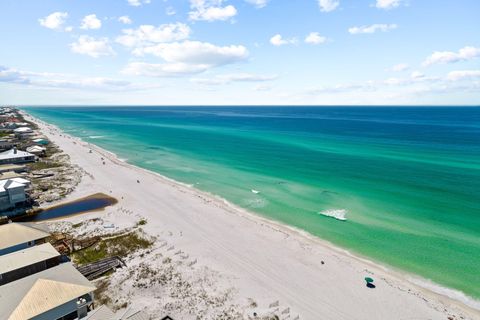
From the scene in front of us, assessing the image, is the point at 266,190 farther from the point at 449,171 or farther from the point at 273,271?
the point at 449,171

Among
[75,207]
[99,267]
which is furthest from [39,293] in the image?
[75,207]

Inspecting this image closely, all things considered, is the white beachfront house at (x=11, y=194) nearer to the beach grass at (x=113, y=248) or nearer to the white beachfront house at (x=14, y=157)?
the beach grass at (x=113, y=248)

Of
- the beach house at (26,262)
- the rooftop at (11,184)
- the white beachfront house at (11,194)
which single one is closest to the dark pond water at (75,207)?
the white beachfront house at (11,194)

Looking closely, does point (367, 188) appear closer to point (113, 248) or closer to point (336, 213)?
point (336, 213)

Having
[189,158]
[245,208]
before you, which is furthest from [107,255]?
[189,158]

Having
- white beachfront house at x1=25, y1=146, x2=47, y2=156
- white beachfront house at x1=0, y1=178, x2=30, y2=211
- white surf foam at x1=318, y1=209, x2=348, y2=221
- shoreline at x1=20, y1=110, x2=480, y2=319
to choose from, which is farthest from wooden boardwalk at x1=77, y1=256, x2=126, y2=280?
white beachfront house at x1=25, y1=146, x2=47, y2=156

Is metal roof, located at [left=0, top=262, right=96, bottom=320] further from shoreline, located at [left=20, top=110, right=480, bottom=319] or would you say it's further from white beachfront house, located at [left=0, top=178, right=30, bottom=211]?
white beachfront house, located at [left=0, top=178, right=30, bottom=211]

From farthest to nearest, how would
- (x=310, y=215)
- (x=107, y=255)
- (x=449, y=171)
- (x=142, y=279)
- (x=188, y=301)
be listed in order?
(x=449, y=171)
(x=310, y=215)
(x=107, y=255)
(x=142, y=279)
(x=188, y=301)
